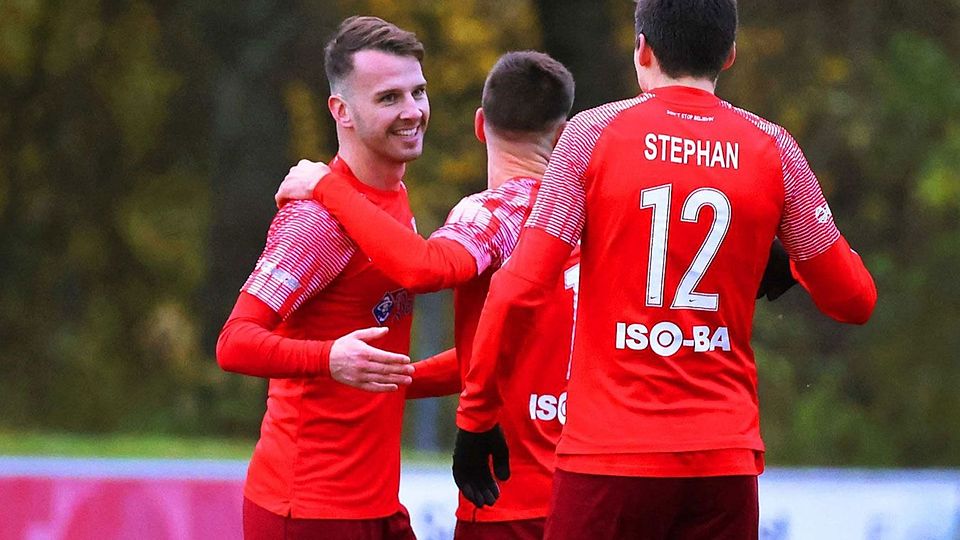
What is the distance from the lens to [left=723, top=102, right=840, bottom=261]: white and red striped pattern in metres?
3.56

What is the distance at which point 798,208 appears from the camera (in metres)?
3.57

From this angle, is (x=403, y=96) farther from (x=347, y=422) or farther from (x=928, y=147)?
(x=928, y=147)

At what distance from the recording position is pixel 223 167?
16344 millimetres

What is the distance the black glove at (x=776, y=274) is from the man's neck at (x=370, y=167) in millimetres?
1108

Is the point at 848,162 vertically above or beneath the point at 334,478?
above

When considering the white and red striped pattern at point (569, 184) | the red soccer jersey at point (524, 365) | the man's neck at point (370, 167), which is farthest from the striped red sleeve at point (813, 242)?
the man's neck at point (370, 167)

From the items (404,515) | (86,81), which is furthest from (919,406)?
(404,515)

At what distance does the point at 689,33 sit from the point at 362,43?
3.81 ft

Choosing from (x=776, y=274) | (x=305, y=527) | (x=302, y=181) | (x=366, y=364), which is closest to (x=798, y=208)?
(x=776, y=274)

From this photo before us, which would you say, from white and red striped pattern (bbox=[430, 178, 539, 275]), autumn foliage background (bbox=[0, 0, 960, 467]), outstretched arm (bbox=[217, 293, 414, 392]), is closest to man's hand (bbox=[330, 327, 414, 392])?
outstretched arm (bbox=[217, 293, 414, 392])

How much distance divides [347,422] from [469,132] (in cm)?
1276

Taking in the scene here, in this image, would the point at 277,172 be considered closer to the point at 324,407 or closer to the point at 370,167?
the point at 370,167

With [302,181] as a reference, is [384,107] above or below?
above

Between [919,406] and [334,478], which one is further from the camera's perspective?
[919,406]
